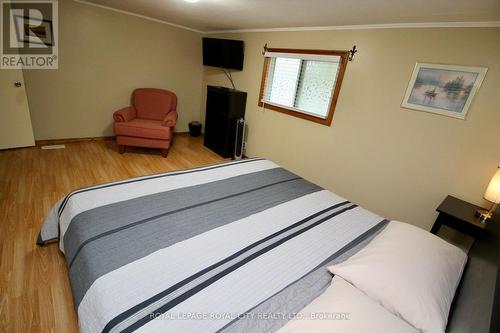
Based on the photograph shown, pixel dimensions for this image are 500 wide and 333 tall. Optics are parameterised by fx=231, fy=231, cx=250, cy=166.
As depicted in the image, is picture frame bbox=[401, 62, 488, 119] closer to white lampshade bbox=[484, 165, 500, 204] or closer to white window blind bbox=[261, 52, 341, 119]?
white lampshade bbox=[484, 165, 500, 204]

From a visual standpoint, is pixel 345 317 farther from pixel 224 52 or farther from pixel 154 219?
pixel 224 52

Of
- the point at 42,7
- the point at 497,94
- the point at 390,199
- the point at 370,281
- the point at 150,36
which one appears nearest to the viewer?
the point at 370,281

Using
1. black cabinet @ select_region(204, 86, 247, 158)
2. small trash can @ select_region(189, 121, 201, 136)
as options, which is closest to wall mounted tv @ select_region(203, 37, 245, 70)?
black cabinet @ select_region(204, 86, 247, 158)

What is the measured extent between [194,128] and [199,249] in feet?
13.1

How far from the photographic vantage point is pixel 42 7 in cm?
303

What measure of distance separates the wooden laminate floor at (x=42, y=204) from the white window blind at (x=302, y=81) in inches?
57.8

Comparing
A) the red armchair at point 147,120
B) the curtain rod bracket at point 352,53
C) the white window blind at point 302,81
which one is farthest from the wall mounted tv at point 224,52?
the curtain rod bracket at point 352,53

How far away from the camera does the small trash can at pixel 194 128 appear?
4816mm

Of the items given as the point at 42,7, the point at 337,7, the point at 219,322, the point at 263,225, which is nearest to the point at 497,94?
the point at 337,7

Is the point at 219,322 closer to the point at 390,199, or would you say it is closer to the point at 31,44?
the point at 390,199

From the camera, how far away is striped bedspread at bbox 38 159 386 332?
0.85 m

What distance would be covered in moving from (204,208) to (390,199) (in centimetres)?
204

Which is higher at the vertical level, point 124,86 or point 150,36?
point 150,36

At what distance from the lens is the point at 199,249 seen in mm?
1131
